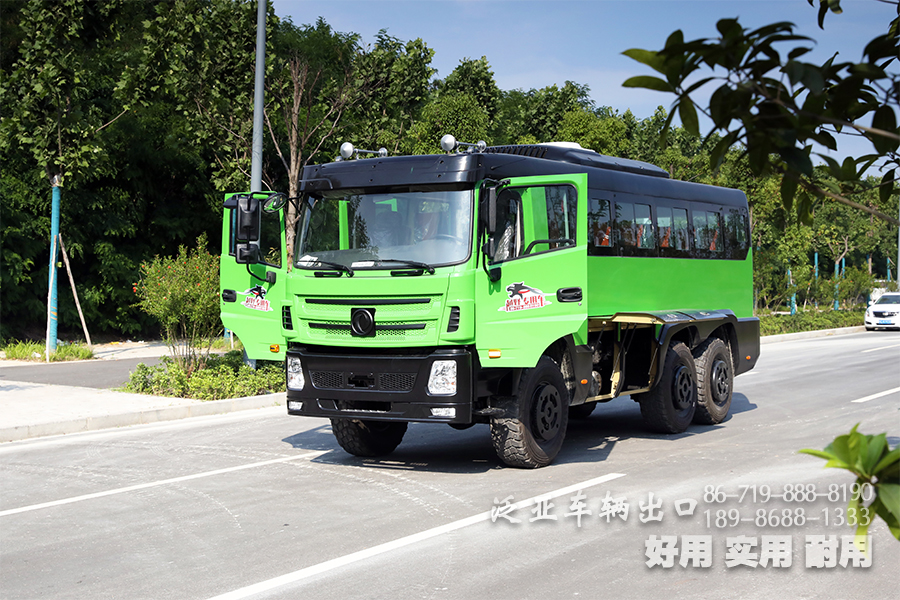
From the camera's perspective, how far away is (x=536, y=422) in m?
8.59

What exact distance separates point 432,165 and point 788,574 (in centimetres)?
476

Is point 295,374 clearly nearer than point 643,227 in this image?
Yes

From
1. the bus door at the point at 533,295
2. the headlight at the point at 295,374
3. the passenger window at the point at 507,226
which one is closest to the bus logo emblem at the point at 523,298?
the bus door at the point at 533,295

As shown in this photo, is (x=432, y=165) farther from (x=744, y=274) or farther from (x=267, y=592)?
(x=744, y=274)

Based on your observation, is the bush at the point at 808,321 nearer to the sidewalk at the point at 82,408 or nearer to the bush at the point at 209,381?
the bush at the point at 209,381

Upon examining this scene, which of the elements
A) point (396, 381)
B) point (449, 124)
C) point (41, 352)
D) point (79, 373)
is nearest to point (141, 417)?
point (396, 381)

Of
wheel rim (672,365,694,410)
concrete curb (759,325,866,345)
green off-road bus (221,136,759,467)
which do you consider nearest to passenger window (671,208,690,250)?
green off-road bus (221,136,759,467)

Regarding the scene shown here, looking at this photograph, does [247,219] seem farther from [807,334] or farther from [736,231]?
[807,334]

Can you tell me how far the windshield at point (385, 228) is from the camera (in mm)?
8266

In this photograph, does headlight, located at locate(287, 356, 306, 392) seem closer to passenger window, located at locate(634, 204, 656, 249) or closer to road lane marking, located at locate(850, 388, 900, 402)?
passenger window, located at locate(634, 204, 656, 249)

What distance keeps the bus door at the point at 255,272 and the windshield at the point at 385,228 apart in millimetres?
457

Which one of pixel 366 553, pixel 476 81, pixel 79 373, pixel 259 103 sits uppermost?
pixel 476 81

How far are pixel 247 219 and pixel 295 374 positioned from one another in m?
1.63

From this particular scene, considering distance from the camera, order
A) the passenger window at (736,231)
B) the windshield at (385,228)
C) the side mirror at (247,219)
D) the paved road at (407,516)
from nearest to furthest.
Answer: the paved road at (407,516) → the windshield at (385,228) → the side mirror at (247,219) → the passenger window at (736,231)
